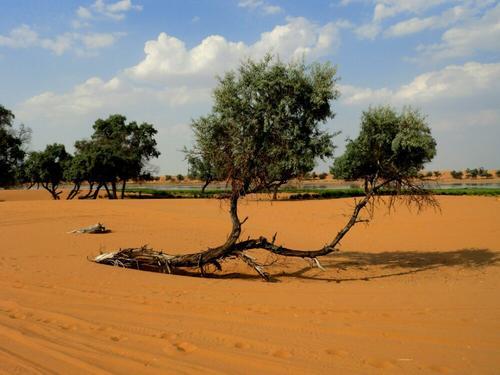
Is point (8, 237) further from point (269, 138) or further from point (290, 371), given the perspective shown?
point (290, 371)

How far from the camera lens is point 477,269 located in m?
14.5

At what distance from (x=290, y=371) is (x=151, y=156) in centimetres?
4661

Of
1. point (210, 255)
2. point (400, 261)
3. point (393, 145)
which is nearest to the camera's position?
point (210, 255)

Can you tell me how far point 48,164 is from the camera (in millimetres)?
47438

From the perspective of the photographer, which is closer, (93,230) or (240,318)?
(240,318)

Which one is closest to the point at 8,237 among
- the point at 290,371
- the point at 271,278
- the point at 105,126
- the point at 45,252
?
the point at 45,252

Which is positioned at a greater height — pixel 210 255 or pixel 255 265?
pixel 210 255

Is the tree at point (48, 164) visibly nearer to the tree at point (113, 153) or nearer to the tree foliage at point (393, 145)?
the tree at point (113, 153)

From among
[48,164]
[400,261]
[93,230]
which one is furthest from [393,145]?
[48,164]

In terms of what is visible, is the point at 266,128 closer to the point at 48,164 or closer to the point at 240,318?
the point at 240,318

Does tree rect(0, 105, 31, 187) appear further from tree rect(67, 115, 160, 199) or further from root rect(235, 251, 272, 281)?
root rect(235, 251, 272, 281)

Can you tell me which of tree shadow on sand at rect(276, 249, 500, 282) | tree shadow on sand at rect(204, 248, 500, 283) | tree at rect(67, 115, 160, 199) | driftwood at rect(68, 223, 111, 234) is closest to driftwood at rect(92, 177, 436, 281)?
tree shadow on sand at rect(204, 248, 500, 283)

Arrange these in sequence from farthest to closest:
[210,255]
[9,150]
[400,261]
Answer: [9,150] → [400,261] → [210,255]

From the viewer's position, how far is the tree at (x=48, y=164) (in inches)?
1852
